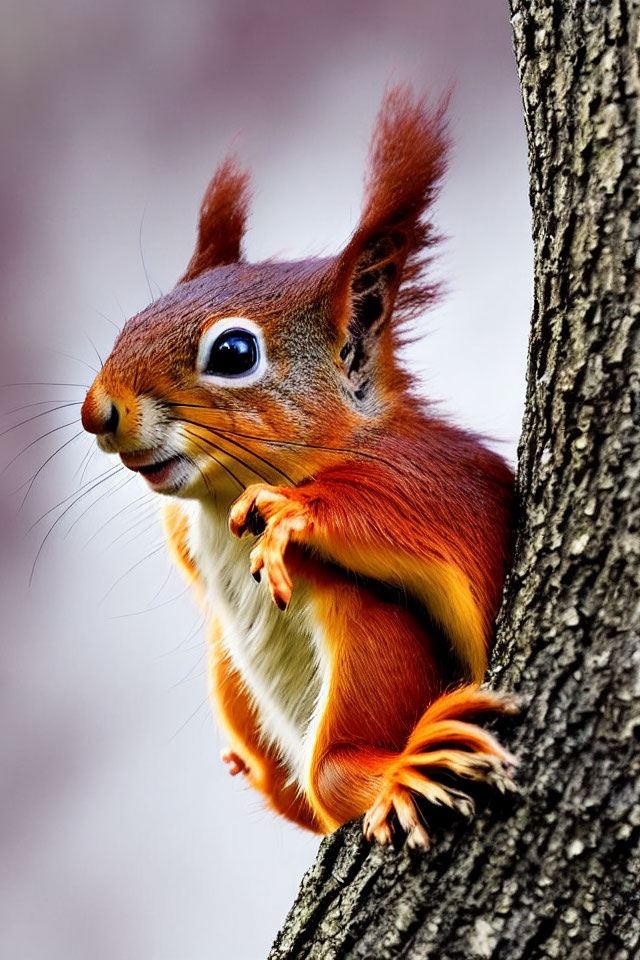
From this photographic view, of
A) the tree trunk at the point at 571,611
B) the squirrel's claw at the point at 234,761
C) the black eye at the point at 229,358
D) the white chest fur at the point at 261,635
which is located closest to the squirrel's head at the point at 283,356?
the black eye at the point at 229,358

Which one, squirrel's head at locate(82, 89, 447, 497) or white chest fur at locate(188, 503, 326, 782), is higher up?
squirrel's head at locate(82, 89, 447, 497)

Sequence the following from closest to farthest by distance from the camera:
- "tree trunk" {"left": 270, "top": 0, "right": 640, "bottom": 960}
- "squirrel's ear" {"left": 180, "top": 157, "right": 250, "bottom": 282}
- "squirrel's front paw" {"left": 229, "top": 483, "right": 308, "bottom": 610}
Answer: "tree trunk" {"left": 270, "top": 0, "right": 640, "bottom": 960}
"squirrel's front paw" {"left": 229, "top": 483, "right": 308, "bottom": 610}
"squirrel's ear" {"left": 180, "top": 157, "right": 250, "bottom": 282}

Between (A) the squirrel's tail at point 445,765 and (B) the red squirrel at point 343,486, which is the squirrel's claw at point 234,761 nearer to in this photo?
(B) the red squirrel at point 343,486

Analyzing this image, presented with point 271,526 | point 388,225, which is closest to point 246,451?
point 271,526

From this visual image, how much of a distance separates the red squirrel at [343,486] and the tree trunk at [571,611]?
59 mm

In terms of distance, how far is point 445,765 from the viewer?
91 cm

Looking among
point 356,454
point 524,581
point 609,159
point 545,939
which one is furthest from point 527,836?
point 609,159

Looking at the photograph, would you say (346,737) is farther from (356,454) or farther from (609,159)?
(609,159)

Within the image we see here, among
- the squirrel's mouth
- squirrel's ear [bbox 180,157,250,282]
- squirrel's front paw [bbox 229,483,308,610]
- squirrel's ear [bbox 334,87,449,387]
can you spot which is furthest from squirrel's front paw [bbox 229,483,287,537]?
squirrel's ear [bbox 180,157,250,282]

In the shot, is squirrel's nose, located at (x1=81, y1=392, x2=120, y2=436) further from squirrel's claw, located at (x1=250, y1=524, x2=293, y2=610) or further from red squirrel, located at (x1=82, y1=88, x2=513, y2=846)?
squirrel's claw, located at (x1=250, y1=524, x2=293, y2=610)

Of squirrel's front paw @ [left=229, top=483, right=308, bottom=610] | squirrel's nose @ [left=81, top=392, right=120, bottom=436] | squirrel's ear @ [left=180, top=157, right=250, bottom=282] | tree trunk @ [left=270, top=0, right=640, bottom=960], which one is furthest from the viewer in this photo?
squirrel's ear @ [left=180, top=157, right=250, bottom=282]

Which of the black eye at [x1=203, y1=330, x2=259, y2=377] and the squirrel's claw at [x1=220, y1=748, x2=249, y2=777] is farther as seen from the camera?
the squirrel's claw at [x1=220, y1=748, x2=249, y2=777]

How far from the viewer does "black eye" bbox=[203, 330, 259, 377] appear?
114cm

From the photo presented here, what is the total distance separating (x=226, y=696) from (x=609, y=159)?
35.4 inches
